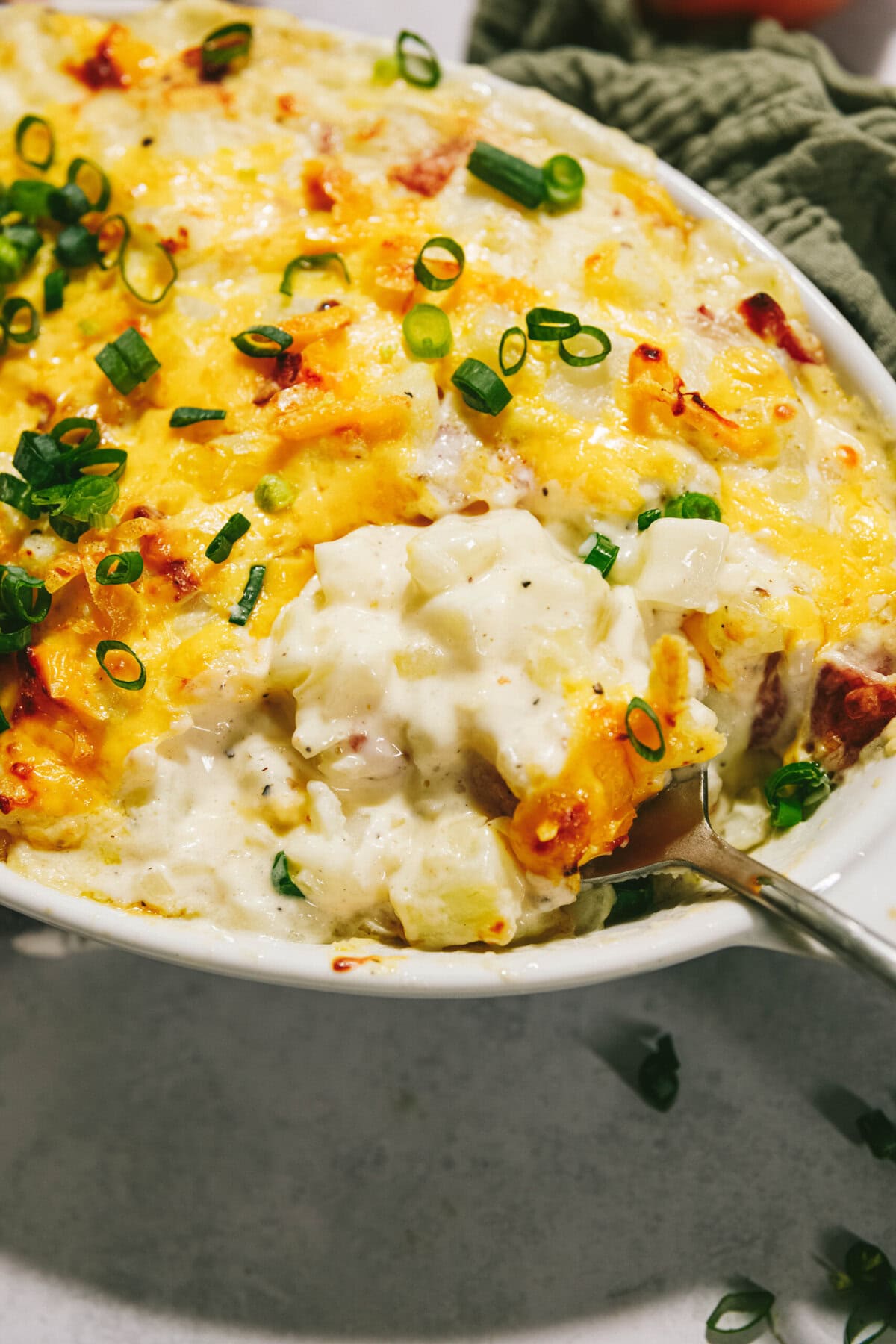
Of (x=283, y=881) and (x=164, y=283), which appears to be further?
(x=164, y=283)

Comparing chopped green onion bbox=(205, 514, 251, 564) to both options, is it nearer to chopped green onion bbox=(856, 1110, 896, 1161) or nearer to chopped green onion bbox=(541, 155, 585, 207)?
chopped green onion bbox=(541, 155, 585, 207)

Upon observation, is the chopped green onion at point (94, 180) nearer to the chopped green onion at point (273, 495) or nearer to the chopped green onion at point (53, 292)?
the chopped green onion at point (53, 292)

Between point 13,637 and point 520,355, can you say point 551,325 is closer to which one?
point 520,355

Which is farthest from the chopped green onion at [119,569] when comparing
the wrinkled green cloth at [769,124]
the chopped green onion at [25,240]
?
the wrinkled green cloth at [769,124]

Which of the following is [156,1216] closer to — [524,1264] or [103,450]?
[524,1264]

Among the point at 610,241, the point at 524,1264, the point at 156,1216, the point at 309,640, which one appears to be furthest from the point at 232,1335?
the point at 610,241

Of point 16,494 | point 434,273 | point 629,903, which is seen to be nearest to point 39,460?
point 16,494
